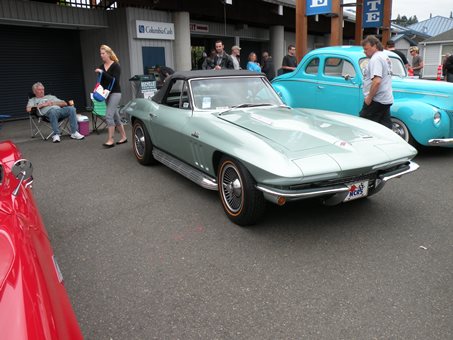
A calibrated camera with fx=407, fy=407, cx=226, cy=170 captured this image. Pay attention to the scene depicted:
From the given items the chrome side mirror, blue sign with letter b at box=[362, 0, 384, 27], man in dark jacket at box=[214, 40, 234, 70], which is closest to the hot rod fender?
man in dark jacket at box=[214, 40, 234, 70]

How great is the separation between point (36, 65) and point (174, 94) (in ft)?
26.3

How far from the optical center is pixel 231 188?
3.85 meters

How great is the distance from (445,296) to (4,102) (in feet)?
37.1

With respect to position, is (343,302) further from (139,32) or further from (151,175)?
(139,32)

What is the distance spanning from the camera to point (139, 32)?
36.9 ft

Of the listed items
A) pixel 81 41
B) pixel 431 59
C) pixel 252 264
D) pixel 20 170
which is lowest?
pixel 252 264

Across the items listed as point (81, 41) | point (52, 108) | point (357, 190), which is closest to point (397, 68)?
point (357, 190)

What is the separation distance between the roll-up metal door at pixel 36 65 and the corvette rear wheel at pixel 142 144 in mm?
5901

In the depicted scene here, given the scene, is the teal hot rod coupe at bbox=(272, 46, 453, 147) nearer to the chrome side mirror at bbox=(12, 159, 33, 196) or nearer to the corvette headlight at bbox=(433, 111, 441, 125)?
the corvette headlight at bbox=(433, 111, 441, 125)

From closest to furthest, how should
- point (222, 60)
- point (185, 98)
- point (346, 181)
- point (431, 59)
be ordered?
1. point (346, 181)
2. point (185, 98)
3. point (222, 60)
4. point (431, 59)

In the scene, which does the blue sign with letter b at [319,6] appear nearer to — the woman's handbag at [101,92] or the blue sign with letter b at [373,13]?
the blue sign with letter b at [373,13]

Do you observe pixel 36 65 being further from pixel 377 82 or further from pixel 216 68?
pixel 377 82

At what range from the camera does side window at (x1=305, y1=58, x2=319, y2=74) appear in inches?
301

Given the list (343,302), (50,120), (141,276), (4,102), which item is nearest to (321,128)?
(343,302)
